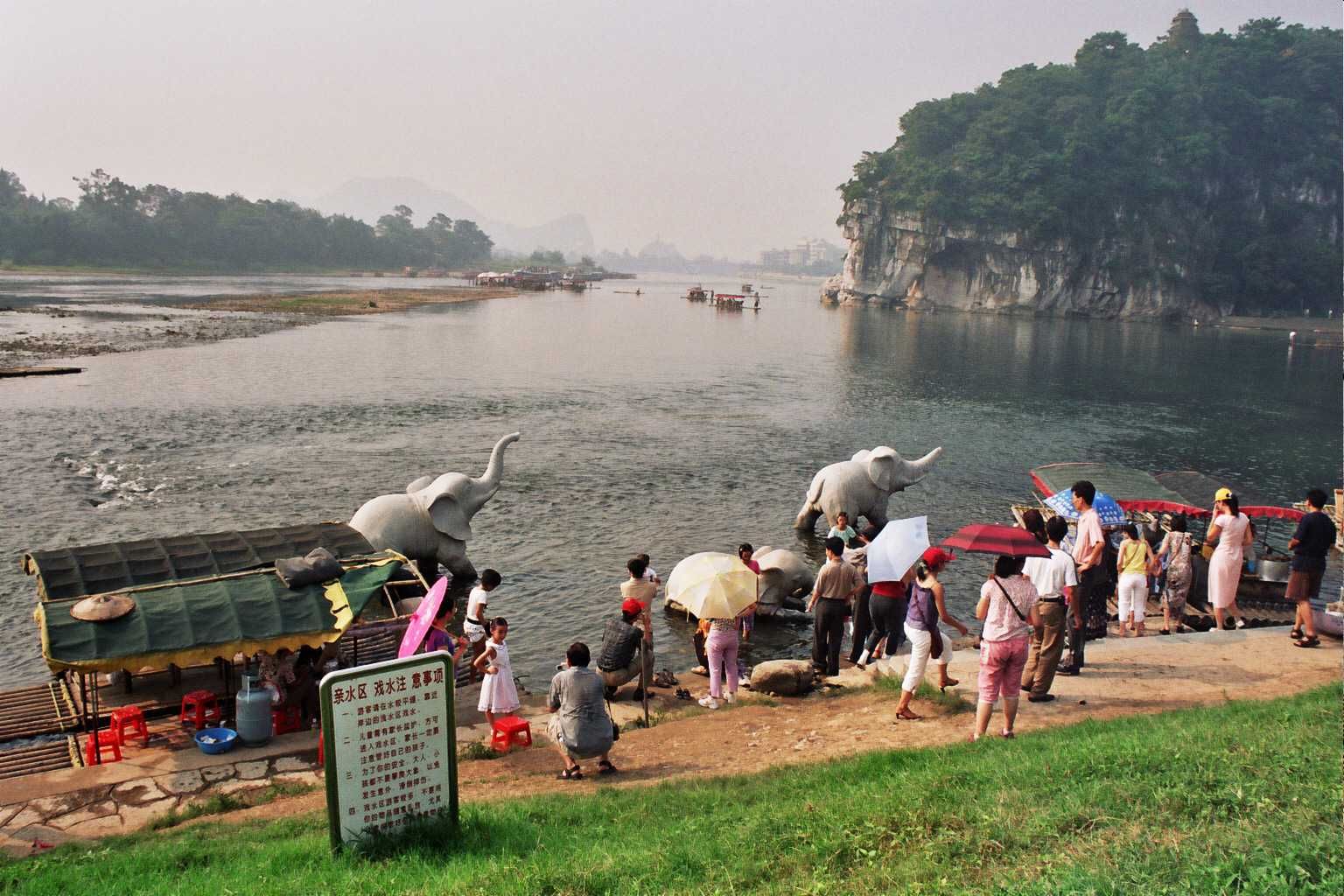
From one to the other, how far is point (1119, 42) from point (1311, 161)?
31395mm

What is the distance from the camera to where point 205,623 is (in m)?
11.5

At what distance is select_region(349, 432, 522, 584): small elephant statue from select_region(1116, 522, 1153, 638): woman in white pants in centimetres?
1148

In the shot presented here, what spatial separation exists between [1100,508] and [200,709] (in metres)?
13.6

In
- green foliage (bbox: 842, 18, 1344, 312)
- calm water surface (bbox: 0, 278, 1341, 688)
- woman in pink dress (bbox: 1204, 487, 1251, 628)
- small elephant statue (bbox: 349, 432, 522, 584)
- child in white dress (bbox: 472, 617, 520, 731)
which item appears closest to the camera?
child in white dress (bbox: 472, 617, 520, 731)

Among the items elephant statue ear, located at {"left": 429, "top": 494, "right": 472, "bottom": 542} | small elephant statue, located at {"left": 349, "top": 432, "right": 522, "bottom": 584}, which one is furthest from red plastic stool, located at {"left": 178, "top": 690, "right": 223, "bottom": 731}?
elephant statue ear, located at {"left": 429, "top": 494, "right": 472, "bottom": 542}

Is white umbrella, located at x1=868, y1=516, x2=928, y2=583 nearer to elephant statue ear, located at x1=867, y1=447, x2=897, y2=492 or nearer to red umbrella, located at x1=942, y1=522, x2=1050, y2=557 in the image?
red umbrella, located at x1=942, y1=522, x2=1050, y2=557

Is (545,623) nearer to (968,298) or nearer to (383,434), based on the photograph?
(383,434)

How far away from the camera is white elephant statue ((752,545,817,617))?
698 inches

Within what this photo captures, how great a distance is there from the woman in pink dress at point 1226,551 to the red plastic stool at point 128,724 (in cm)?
1377

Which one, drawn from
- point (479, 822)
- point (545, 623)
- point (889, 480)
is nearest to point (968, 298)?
point (889, 480)

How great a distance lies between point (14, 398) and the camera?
36.4m

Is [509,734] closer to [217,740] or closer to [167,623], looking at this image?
[217,740]

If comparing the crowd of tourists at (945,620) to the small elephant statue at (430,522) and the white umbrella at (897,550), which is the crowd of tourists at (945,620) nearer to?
the white umbrella at (897,550)

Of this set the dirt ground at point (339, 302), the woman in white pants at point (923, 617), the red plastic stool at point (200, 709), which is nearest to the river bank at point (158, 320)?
the dirt ground at point (339, 302)
